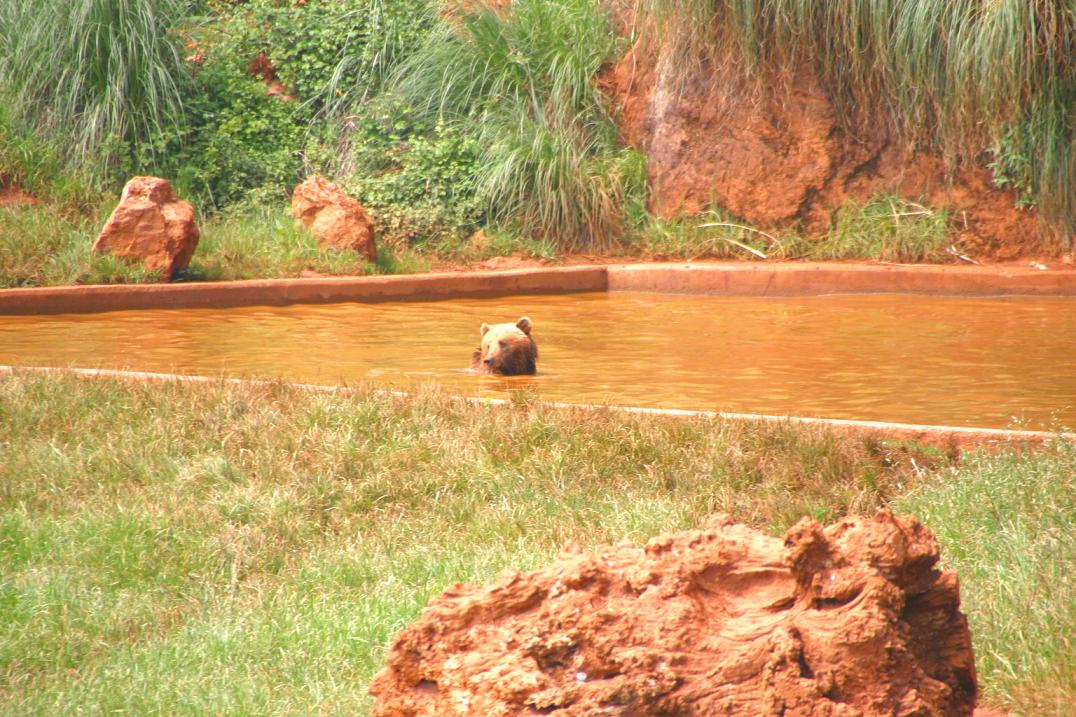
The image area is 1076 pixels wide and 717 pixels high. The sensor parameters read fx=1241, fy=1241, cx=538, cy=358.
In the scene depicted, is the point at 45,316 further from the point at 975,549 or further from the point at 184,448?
the point at 975,549

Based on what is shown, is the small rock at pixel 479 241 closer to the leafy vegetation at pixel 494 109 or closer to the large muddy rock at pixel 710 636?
the leafy vegetation at pixel 494 109

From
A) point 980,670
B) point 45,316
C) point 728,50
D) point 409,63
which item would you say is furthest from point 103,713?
point 409,63

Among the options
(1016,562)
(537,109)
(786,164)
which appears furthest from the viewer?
(537,109)

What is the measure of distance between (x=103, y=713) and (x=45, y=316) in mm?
6554

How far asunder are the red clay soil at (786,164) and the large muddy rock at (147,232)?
492 cm

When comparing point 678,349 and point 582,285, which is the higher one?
point 678,349

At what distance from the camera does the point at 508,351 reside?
20.7 ft

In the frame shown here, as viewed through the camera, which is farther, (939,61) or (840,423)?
(939,61)

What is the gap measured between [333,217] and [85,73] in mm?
3389

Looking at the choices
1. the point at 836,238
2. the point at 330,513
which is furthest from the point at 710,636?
the point at 836,238

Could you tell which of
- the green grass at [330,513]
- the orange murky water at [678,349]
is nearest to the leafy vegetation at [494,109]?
the orange murky water at [678,349]

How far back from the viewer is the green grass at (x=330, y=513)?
283 centimetres

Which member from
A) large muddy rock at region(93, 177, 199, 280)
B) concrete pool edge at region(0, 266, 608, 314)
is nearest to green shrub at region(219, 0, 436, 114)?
concrete pool edge at region(0, 266, 608, 314)

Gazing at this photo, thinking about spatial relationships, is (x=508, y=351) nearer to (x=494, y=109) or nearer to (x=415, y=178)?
(x=415, y=178)
